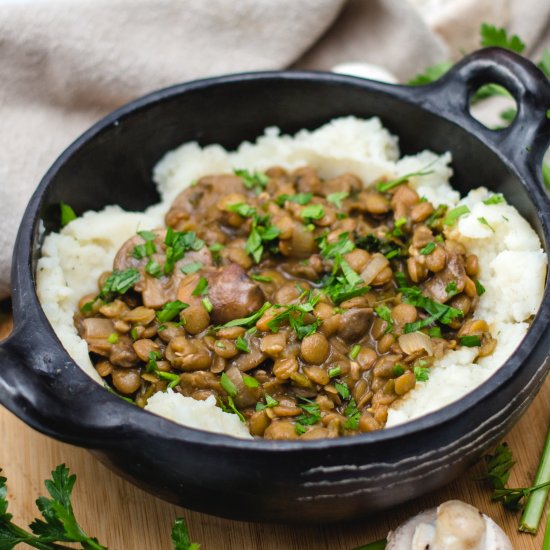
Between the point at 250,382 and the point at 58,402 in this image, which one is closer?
the point at 58,402

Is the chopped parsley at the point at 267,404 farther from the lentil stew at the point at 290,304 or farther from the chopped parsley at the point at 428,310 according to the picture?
the chopped parsley at the point at 428,310

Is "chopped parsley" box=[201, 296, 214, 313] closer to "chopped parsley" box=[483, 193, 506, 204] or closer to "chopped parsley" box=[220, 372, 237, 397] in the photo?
"chopped parsley" box=[220, 372, 237, 397]

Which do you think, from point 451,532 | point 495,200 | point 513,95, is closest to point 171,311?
point 451,532

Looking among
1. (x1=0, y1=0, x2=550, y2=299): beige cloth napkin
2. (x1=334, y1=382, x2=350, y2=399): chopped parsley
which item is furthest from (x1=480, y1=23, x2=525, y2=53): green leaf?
(x1=334, y1=382, x2=350, y2=399): chopped parsley

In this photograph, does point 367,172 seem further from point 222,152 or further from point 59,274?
point 59,274

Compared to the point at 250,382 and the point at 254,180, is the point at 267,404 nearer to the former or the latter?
the point at 250,382

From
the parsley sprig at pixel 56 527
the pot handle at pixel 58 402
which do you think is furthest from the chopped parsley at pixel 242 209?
the parsley sprig at pixel 56 527
